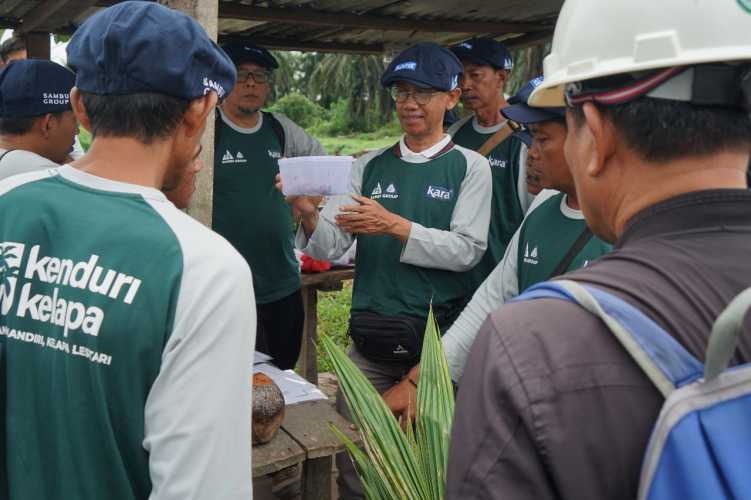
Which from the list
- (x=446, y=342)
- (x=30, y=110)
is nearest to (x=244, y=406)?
(x=446, y=342)

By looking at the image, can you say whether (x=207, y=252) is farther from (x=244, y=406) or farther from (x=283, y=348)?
(x=283, y=348)

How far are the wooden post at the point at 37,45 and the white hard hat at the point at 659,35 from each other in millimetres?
4433

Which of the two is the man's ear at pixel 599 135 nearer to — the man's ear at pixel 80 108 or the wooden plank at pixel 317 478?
the man's ear at pixel 80 108

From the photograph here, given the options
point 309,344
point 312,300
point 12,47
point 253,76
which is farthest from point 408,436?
point 12,47

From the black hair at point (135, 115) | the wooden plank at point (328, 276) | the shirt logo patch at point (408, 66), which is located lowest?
the wooden plank at point (328, 276)

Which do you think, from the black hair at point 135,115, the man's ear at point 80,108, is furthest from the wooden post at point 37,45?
the black hair at point 135,115

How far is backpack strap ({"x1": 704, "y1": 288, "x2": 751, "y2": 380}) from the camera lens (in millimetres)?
746

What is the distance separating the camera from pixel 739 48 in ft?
3.04

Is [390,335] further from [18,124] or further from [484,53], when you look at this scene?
[484,53]

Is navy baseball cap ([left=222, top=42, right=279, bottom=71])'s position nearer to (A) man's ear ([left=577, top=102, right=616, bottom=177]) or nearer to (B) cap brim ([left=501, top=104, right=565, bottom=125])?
(B) cap brim ([left=501, top=104, right=565, bottom=125])

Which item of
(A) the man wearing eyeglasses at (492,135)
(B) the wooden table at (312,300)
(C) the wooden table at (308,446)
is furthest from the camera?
(B) the wooden table at (312,300)

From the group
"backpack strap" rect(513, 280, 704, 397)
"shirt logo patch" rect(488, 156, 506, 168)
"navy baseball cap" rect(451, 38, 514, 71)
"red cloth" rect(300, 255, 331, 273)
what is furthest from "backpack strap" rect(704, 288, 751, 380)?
"red cloth" rect(300, 255, 331, 273)

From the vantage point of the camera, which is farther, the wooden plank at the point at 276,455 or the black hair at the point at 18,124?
the black hair at the point at 18,124

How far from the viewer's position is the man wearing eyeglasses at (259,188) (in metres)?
4.01
